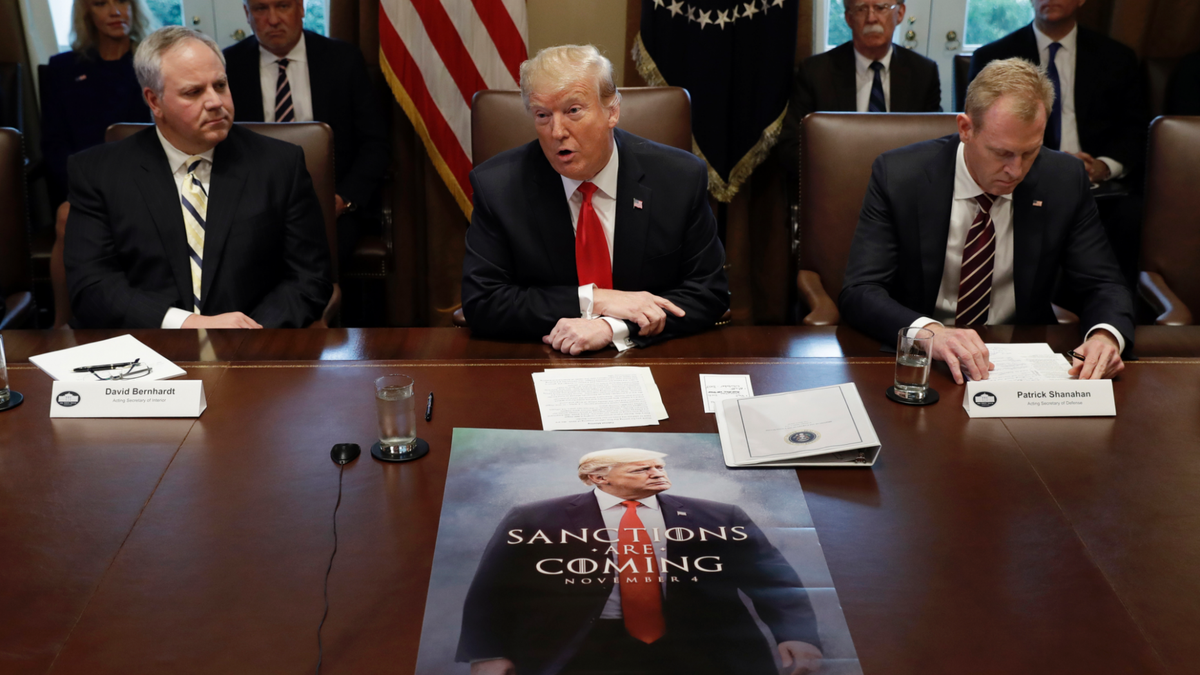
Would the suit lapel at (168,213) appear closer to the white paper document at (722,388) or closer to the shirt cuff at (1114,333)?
the white paper document at (722,388)

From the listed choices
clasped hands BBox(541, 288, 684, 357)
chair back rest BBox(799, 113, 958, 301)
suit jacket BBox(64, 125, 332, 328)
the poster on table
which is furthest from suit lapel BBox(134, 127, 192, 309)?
chair back rest BBox(799, 113, 958, 301)

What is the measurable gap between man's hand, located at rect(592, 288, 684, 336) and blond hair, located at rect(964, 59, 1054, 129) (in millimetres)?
845

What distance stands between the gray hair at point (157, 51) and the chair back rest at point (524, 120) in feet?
2.22

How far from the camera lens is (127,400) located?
159 centimetres

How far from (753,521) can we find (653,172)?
49.3 inches

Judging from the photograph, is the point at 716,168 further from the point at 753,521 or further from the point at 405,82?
the point at 753,521

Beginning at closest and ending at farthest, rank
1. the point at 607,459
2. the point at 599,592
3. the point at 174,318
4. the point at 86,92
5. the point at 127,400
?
1. the point at 599,592
2. the point at 607,459
3. the point at 127,400
4. the point at 174,318
5. the point at 86,92

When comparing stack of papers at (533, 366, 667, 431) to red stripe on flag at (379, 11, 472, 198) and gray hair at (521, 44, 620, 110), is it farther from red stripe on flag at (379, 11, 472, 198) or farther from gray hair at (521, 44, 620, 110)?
red stripe on flag at (379, 11, 472, 198)

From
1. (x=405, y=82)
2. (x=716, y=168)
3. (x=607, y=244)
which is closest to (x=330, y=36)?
(x=405, y=82)

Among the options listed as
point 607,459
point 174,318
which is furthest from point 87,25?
point 607,459

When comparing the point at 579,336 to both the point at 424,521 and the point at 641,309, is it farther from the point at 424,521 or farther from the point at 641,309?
the point at 424,521

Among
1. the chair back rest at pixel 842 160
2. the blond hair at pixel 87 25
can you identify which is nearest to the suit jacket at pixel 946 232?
the chair back rest at pixel 842 160

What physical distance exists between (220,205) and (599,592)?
1.77 meters

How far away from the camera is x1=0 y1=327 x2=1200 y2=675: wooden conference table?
104 centimetres
